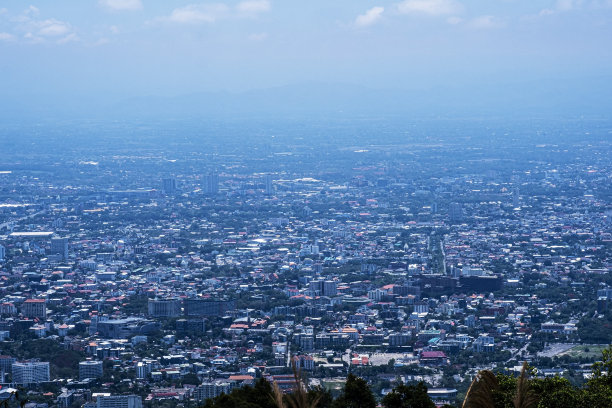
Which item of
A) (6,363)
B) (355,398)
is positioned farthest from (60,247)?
(355,398)

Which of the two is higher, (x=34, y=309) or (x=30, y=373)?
(x=30, y=373)

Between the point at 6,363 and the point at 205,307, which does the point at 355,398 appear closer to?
the point at 6,363

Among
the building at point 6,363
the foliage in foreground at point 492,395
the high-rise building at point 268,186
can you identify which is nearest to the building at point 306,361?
the building at point 6,363

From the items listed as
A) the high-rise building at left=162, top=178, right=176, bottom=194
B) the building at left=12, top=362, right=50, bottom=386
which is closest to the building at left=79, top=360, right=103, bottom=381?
the building at left=12, top=362, right=50, bottom=386

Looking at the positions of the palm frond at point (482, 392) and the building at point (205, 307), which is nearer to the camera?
the palm frond at point (482, 392)

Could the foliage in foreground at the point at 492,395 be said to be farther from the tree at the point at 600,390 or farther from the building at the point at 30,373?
the building at the point at 30,373

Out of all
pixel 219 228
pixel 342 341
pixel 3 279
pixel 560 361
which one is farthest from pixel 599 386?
pixel 219 228
